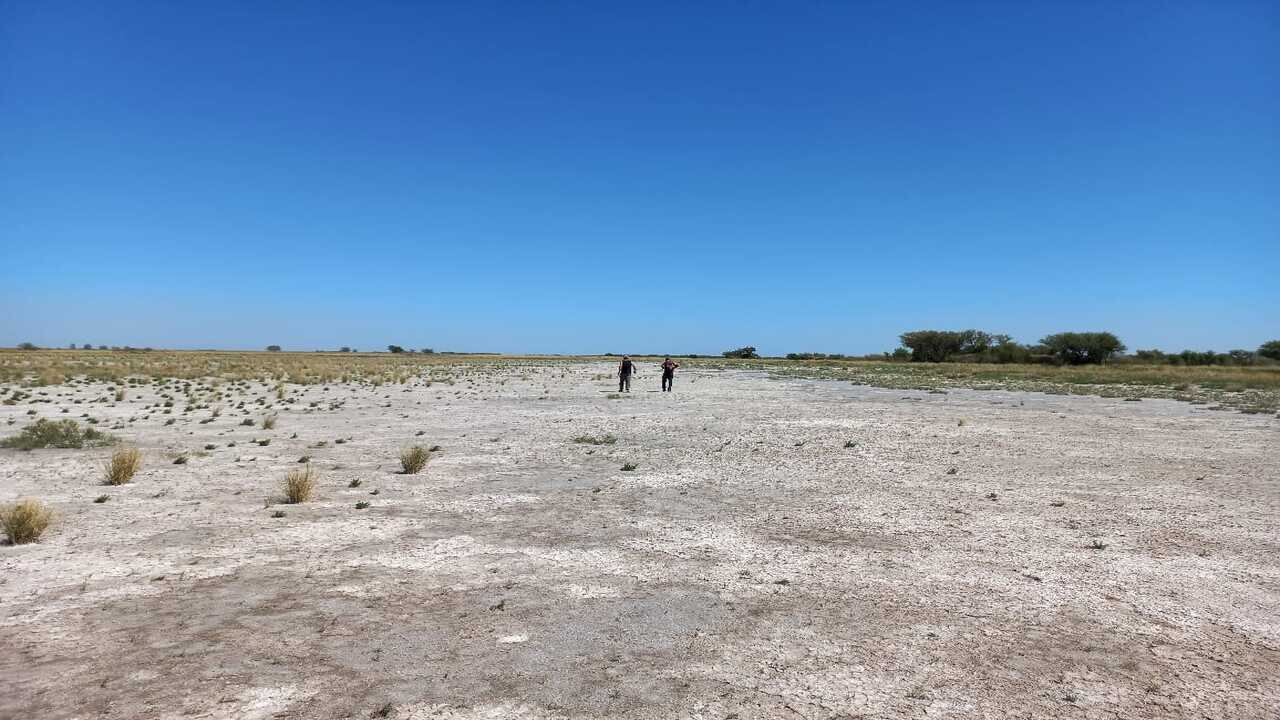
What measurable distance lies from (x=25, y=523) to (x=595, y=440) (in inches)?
405

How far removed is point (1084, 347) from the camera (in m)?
106

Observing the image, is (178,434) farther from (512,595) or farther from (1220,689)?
(1220,689)

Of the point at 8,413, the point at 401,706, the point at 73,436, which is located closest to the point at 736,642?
the point at 401,706

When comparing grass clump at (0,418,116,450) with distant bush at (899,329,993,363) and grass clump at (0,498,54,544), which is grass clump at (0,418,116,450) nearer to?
grass clump at (0,498,54,544)

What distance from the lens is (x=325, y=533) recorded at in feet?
25.9

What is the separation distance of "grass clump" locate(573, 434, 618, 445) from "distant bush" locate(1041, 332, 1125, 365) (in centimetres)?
11024

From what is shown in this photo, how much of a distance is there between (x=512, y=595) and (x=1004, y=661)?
3.71m

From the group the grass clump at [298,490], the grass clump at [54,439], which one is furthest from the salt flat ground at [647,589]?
the grass clump at [54,439]

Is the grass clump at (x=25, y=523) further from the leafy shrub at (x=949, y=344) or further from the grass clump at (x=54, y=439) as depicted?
the leafy shrub at (x=949, y=344)

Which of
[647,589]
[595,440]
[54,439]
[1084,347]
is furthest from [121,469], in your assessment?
[1084,347]

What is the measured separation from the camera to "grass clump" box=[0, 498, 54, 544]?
7207 millimetres

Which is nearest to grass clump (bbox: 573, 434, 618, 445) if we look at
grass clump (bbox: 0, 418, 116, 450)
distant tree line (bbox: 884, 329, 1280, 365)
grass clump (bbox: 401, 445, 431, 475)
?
grass clump (bbox: 401, 445, 431, 475)

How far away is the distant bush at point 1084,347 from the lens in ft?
343

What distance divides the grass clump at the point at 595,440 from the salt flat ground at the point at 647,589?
7.74 ft
